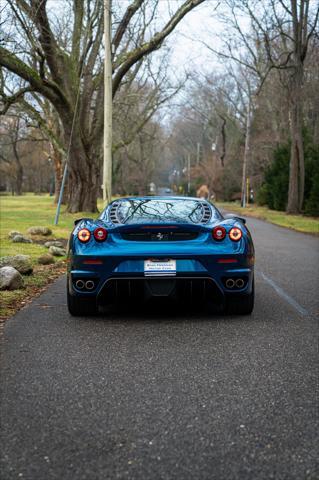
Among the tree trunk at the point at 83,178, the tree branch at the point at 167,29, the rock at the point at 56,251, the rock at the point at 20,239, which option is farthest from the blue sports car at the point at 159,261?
the tree trunk at the point at 83,178

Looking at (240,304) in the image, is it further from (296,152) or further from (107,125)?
(296,152)

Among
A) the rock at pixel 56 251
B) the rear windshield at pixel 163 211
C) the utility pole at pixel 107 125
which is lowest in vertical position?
the rock at pixel 56 251

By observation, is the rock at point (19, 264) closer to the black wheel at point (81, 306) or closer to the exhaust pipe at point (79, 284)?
the black wheel at point (81, 306)

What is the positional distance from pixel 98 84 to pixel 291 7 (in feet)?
33.9

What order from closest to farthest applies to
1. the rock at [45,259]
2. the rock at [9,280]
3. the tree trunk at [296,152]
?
the rock at [9,280], the rock at [45,259], the tree trunk at [296,152]

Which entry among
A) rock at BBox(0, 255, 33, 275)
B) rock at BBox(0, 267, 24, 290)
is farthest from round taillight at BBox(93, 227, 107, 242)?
rock at BBox(0, 255, 33, 275)

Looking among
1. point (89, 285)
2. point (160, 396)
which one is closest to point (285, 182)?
point (89, 285)

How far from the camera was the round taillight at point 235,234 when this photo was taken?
558 centimetres

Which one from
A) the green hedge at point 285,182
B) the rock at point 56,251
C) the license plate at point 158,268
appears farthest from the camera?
the green hedge at point 285,182

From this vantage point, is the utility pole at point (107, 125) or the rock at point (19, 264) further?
the utility pole at point (107, 125)

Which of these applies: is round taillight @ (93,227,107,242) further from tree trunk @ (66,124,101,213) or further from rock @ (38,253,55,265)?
tree trunk @ (66,124,101,213)

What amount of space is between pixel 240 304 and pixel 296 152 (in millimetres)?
25001

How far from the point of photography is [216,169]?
6294 cm

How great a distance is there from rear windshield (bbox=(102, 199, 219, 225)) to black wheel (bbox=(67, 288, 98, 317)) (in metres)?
0.86
